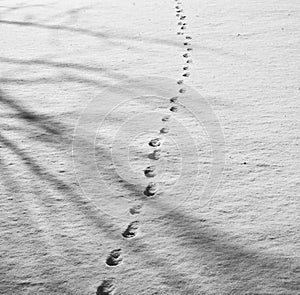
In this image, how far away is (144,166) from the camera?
8.40 ft

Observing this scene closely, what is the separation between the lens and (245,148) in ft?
8.84

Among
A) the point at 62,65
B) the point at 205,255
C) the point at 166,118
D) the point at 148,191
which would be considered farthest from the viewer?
the point at 62,65

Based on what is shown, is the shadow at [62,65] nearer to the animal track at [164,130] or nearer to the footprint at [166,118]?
the footprint at [166,118]

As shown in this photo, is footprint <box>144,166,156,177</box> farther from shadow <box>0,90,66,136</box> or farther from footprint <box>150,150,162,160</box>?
shadow <box>0,90,66,136</box>

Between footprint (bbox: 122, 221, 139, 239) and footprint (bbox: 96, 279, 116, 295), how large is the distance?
0.90ft

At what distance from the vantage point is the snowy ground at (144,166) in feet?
5.94

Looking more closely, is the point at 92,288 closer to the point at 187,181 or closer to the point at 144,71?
the point at 187,181

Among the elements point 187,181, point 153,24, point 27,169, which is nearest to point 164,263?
point 187,181

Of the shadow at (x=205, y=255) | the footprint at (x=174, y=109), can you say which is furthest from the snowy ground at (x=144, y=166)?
the footprint at (x=174, y=109)

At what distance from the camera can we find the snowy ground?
1.81 meters

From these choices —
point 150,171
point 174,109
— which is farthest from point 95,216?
point 174,109

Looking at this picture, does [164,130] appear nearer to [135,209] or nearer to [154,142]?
[154,142]

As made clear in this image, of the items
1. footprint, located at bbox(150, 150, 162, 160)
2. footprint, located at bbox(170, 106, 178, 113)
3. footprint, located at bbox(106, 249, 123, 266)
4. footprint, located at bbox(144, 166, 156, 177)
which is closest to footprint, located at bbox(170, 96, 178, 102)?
footprint, located at bbox(170, 106, 178, 113)

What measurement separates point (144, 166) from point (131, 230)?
56cm
